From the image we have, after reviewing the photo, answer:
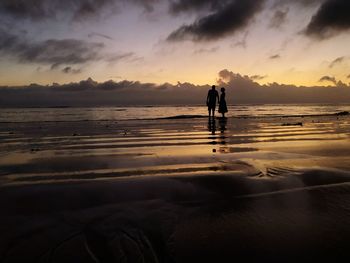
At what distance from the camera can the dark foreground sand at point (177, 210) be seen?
281cm

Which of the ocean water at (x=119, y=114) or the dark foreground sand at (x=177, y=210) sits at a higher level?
the dark foreground sand at (x=177, y=210)

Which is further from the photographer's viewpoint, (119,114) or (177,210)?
(119,114)

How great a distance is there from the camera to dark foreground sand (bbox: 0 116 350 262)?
9.23 ft

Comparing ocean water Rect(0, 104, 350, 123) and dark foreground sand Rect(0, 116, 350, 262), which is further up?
dark foreground sand Rect(0, 116, 350, 262)

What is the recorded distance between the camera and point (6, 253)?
2795 mm

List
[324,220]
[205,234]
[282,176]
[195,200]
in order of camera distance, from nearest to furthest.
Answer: [205,234]
[324,220]
[195,200]
[282,176]

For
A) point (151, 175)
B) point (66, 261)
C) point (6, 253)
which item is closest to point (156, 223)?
point (66, 261)

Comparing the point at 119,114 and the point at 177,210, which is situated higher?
the point at 177,210

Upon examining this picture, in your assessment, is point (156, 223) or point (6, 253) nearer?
point (6, 253)

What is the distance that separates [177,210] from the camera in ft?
12.5

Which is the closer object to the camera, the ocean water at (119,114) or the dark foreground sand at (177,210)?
the dark foreground sand at (177,210)

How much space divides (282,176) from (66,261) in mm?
3873

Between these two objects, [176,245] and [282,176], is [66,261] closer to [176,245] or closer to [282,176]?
[176,245]

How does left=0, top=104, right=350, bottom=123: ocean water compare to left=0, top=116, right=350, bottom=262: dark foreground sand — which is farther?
left=0, top=104, right=350, bottom=123: ocean water
